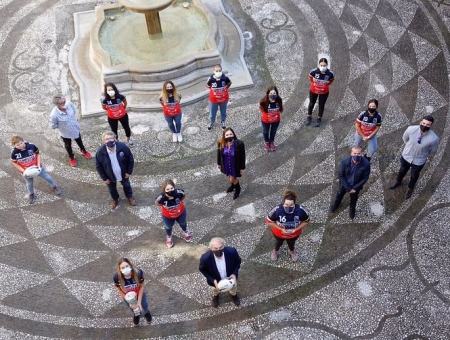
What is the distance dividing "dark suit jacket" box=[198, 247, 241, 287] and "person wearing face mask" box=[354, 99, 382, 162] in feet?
13.5

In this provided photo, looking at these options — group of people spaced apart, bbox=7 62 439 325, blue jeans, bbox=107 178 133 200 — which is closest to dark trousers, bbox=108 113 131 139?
group of people spaced apart, bbox=7 62 439 325

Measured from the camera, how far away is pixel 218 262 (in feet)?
25.4

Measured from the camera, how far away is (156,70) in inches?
493

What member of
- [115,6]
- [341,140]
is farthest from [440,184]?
[115,6]

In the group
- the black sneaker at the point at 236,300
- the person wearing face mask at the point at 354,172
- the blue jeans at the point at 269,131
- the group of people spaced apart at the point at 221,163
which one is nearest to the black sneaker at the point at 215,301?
the group of people spaced apart at the point at 221,163

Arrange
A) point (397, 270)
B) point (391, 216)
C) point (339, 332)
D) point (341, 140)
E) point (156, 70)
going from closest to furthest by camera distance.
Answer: point (339, 332)
point (397, 270)
point (391, 216)
point (341, 140)
point (156, 70)

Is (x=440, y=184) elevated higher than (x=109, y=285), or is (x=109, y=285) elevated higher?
(x=440, y=184)

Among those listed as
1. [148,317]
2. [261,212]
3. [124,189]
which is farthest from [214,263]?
[124,189]

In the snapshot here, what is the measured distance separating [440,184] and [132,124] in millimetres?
7086

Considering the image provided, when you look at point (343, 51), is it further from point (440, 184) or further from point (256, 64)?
point (440, 184)

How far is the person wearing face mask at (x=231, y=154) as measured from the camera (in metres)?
9.21

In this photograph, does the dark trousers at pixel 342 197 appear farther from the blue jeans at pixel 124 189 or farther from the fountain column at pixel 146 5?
the fountain column at pixel 146 5

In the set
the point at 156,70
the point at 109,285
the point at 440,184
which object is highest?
the point at 156,70

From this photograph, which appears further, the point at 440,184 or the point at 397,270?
the point at 440,184
